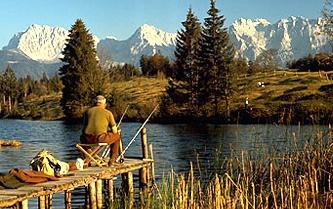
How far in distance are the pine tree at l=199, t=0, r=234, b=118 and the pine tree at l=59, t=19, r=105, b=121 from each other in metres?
13.3

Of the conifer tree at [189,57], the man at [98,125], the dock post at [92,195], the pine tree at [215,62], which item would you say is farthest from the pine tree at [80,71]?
the dock post at [92,195]

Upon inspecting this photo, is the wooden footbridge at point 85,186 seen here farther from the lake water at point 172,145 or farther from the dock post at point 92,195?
the lake water at point 172,145

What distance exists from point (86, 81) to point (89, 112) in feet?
187

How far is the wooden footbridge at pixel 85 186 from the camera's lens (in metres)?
11.1

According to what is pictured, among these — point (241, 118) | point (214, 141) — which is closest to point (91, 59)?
point (241, 118)

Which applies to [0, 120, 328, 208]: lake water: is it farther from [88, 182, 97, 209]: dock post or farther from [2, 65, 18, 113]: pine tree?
[2, 65, 18, 113]: pine tree

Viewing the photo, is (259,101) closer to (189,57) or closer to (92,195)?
(189,57)

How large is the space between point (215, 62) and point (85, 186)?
49.7 metres

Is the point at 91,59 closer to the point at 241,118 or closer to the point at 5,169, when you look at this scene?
the point at 241,118

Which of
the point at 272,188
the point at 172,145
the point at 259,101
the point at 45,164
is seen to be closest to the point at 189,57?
the point at 259,101

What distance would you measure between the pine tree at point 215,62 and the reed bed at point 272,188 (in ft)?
160

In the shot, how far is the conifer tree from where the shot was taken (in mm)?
66500

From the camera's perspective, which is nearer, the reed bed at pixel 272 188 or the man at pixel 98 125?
the reed bed at pixel 272 188

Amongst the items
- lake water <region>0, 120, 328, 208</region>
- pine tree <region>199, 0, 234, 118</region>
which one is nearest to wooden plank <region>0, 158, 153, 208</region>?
lake water <region>0, 120, 328, 208</region>
